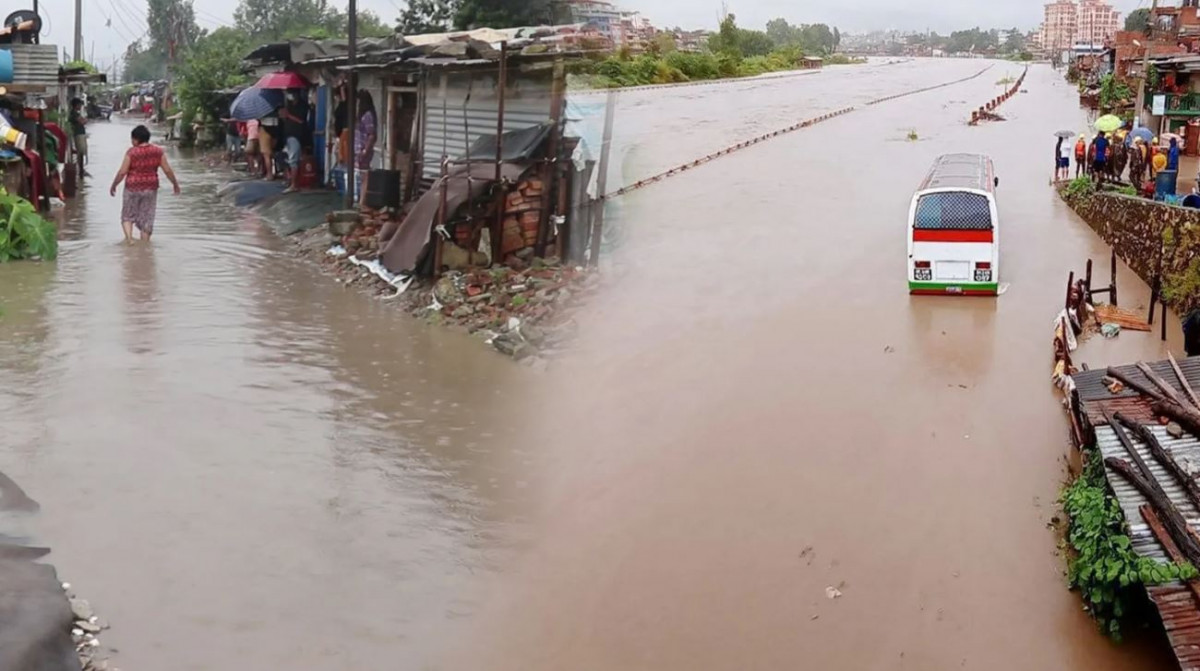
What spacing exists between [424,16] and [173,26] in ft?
110

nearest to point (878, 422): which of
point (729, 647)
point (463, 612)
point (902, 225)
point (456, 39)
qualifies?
point (729, 647)

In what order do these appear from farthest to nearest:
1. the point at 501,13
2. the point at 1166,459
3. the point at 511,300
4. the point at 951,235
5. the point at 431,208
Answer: the point at 951,235 → the point at 501,13 → the point at 431,208 → the point at 511,300 → the point at 1166,459

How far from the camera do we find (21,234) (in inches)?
416

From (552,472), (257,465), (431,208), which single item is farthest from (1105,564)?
(431,208)

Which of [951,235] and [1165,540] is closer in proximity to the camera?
[1165,540]

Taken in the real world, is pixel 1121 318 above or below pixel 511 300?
below

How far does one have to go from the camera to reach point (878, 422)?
7.69m

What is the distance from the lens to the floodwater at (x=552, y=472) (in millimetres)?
4684

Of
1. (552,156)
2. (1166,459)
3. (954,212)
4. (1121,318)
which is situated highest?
(552,156)

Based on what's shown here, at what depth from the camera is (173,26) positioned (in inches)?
1759

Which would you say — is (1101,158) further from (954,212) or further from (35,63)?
(35,63)

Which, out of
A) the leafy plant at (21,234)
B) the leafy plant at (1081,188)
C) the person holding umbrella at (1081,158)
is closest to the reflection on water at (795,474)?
the leafy plant at (1081,188)

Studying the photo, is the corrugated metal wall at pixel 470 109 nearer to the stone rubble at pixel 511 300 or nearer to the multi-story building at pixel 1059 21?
the stone rubble at pixel 511 300

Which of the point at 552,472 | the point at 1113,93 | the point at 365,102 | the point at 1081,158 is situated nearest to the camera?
the point at 552,472
